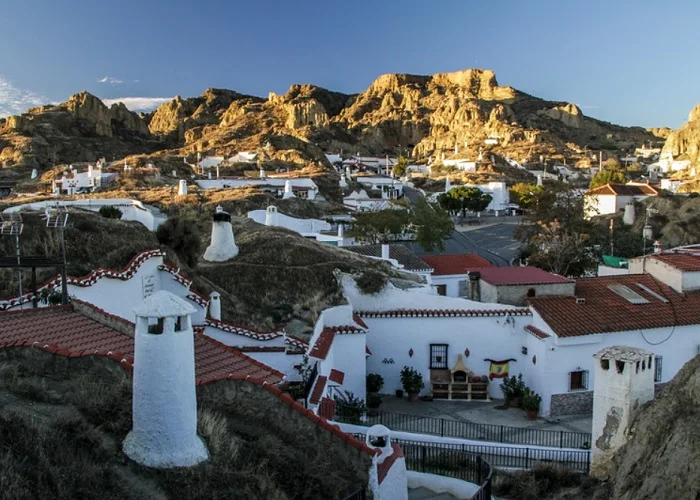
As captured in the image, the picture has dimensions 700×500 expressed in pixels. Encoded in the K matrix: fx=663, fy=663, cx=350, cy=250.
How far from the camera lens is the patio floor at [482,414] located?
18422mm

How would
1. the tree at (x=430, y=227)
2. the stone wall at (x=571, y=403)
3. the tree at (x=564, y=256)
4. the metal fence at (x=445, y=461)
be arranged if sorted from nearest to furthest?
the metal fence at (x=445, y=461) → the stone wall at (x=571, y=403) → the tree at (x=564, y=256) → the tree at (x=430, y=227)

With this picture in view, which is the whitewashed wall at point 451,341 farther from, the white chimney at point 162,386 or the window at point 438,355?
the white chimney at point 162,386

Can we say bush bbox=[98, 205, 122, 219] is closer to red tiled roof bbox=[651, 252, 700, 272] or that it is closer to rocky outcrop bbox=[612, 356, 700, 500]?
red tiled roof bbox=[651, 252, 700, 272]

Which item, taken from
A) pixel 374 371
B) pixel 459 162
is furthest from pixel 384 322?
pixel 459 162

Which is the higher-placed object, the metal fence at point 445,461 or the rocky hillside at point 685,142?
the rocky hillside at point 685,142

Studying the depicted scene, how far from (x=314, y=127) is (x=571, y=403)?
131484 mm

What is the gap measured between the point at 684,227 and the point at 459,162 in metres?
56.8

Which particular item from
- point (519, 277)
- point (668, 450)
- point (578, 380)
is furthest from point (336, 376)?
point (668, 450)

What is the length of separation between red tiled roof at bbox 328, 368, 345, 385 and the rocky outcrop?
A: 8.20 m

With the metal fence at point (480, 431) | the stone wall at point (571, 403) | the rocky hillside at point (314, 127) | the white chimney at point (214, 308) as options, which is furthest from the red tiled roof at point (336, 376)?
the rocky hillside at point (314, 127)

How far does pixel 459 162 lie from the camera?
107 metres

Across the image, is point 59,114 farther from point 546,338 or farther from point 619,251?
point 546,338

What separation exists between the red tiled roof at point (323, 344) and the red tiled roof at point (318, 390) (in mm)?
554

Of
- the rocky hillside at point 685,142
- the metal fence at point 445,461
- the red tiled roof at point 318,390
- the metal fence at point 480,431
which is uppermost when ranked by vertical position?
the rocky hillside at point 685,142
